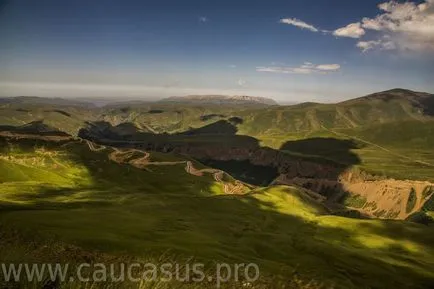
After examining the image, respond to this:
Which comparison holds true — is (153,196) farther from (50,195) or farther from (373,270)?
(373,270)

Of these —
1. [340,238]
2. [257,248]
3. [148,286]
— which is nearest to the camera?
[148,286]

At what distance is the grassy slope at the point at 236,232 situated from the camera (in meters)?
87.5

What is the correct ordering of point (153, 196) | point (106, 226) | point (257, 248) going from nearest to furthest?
point (106, 226) < point (257, 248) < point (153, 196)

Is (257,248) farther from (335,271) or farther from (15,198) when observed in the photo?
(15,198)

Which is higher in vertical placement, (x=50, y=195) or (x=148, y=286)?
(x=148, y=286)

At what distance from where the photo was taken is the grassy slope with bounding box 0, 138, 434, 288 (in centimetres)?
8750

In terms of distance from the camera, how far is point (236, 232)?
13250cm

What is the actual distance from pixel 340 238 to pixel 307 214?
41150mm

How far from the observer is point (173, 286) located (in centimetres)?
1023

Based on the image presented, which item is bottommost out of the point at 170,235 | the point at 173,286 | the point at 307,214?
the point at 307,214

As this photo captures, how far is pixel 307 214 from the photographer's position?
194m

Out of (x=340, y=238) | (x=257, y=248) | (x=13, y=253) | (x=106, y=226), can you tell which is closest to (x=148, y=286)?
(x=13, y=253)

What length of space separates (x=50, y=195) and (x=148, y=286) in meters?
181

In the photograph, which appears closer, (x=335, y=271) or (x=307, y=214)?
(x=335, y=271)
